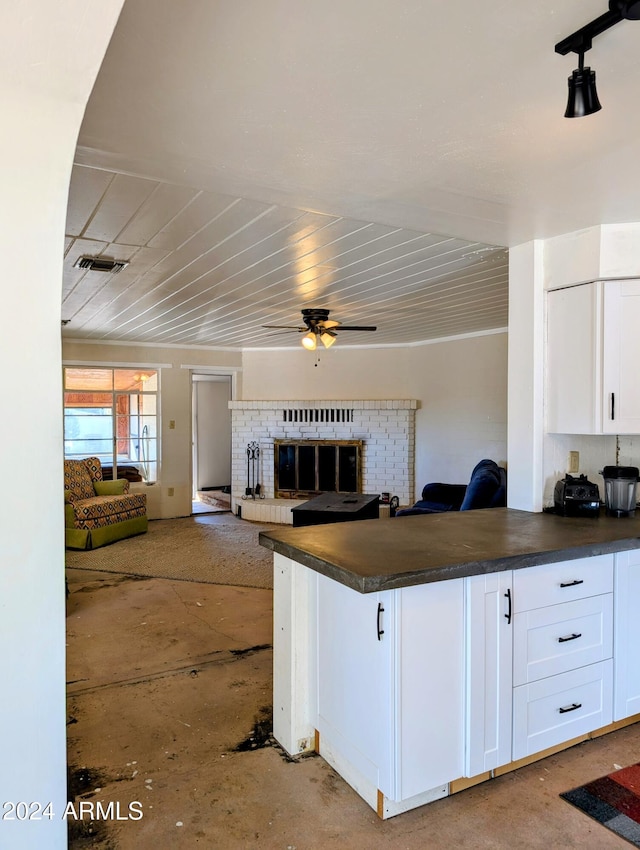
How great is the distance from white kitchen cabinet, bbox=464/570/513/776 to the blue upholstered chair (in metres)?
2.00

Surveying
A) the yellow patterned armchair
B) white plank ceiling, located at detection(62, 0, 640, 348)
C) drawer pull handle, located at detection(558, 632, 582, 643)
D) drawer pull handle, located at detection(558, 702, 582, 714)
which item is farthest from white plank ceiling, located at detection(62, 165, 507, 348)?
drawer pull handle, located at detection(558, 702, 582, 714)

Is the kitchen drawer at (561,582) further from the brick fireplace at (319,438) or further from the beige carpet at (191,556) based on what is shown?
the brick fireplace at (319,438)

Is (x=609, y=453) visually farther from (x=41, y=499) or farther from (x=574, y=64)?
(x=41, y=499)

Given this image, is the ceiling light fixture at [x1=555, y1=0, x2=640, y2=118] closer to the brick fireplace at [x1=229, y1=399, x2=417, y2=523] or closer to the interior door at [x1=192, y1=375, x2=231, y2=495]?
the brick fireplace at [x1=229, y1=399, x2=417, y2=523]

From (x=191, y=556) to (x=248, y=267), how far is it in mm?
3315

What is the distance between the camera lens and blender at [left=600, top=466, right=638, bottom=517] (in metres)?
2.95

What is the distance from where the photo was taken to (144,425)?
7.73 m

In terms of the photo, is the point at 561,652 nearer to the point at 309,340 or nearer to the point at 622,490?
the point at 622,490

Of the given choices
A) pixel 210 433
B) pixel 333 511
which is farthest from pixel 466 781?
pixel 210 433

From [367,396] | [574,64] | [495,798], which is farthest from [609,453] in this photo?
[367,396]

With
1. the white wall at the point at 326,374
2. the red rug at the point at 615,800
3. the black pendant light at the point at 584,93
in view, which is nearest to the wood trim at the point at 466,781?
the red rug at the point at 615,800

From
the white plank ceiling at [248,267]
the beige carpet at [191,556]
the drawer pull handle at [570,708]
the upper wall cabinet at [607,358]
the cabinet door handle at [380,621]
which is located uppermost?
the white plank ceiling at [248,267]

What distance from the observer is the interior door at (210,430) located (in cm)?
1024

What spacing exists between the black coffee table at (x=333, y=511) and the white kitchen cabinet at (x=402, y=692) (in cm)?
249
